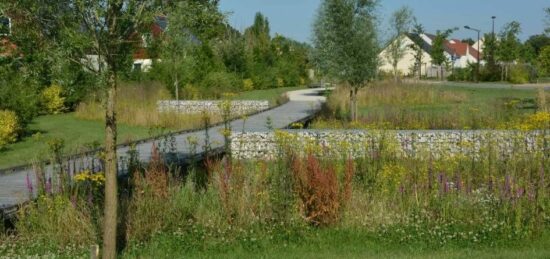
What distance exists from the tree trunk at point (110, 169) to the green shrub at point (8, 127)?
420 inches

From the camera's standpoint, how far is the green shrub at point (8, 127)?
588 inches

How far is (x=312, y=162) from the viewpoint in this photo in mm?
6777

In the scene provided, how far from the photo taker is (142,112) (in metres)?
21.1

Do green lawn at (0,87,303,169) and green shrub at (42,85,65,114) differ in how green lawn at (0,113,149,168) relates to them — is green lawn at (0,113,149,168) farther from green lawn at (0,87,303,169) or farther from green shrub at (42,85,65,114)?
green shrub at (42,85,65,114)

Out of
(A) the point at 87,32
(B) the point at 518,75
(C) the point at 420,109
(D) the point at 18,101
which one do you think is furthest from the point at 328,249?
(B) the point at 518,75

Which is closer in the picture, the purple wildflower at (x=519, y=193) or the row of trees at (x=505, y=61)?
the purple wildflower at (x=519, y=193)

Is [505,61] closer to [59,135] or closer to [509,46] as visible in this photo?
[509,46]

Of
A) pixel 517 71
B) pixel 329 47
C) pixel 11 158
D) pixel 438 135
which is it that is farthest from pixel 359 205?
pixel 517 71

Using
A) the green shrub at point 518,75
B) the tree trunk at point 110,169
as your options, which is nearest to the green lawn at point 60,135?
the tree trunk at point 110,169

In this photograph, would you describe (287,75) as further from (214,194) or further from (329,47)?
(214,194)

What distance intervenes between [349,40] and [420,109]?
703 cm

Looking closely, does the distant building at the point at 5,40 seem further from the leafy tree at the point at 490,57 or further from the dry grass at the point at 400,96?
the leafy tree at the point at 490,57

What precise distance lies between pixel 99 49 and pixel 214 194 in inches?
113

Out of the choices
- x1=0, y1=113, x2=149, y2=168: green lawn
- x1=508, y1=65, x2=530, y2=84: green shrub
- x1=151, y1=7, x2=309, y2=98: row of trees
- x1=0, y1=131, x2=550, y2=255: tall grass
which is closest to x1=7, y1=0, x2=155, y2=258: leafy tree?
x1=151, y1=7, x2=309, y2=98: row of trees
